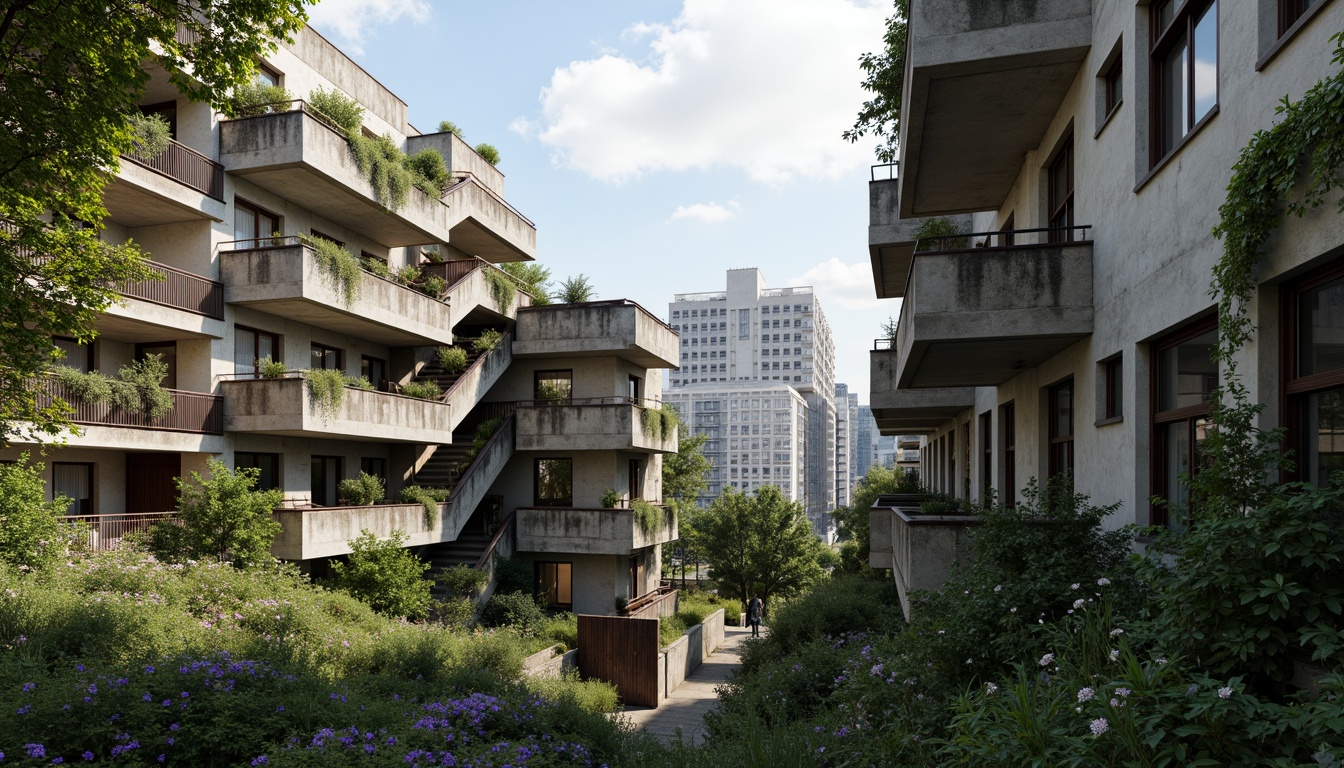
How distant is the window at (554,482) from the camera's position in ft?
89.4

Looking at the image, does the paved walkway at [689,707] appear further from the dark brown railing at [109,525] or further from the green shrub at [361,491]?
the dark brown railing at [109,525]

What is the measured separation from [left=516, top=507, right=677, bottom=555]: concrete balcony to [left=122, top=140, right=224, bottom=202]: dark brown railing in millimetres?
12898

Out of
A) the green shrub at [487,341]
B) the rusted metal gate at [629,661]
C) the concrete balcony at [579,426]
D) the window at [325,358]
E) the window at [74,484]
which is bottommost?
the rusted metal gate at [629,661]

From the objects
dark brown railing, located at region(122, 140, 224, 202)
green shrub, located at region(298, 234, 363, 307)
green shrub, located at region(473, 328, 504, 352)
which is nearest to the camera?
dark brown railing, located at region(122, 140, 224, 202)

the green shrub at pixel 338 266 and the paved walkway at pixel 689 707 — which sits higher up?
the green shrub at pixel 338 266

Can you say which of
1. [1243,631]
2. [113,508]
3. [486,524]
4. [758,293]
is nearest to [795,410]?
[758,293]

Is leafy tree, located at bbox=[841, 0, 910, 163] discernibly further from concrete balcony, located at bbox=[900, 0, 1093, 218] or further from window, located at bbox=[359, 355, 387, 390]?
window, located at bbox=[359, 355, 387, 390]

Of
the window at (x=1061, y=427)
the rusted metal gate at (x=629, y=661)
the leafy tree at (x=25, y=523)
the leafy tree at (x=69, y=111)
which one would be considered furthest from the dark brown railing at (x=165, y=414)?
the window at (x=1061, y=427)

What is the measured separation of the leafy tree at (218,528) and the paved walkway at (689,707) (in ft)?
29.3

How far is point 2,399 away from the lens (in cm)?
1149

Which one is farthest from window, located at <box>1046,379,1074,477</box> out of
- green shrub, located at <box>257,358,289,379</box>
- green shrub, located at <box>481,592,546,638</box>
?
green shrub, located at <box>257,358,289,379</box>

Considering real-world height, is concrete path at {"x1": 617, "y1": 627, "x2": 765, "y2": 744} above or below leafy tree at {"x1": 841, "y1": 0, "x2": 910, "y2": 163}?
below

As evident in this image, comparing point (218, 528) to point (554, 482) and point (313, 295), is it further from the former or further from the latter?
point (554, 482)

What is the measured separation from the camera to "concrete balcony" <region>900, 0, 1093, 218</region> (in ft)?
30.6
